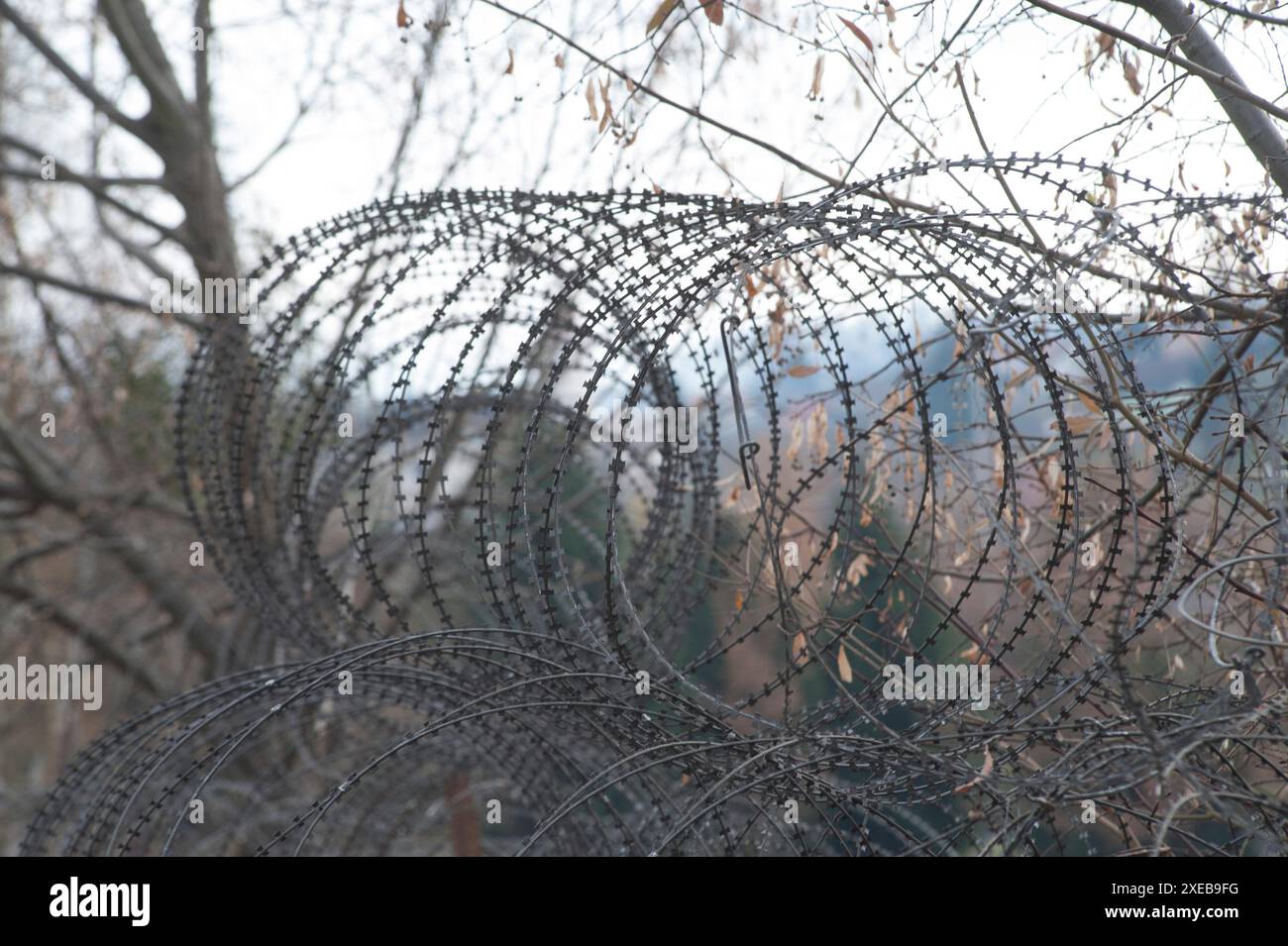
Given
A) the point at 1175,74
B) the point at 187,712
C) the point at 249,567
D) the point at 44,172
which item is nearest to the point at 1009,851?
the point at 187,712

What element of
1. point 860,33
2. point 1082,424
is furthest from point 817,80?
point 1082,424

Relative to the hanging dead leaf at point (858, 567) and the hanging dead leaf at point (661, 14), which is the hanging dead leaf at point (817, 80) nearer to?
the hanging dead leaf at point (661, 14)

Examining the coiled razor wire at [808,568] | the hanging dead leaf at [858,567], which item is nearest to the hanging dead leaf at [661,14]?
the coiled razor wire at [808,568]

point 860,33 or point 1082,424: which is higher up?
point 860,33

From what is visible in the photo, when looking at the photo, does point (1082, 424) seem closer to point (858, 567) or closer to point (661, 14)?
point (858, 567)

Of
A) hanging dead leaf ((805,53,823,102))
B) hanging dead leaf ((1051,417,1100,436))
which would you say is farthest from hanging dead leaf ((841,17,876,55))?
hanging dead leaf ((1051,417,1100,436))

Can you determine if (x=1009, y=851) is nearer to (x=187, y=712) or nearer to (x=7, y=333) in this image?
(x=187, y=712)

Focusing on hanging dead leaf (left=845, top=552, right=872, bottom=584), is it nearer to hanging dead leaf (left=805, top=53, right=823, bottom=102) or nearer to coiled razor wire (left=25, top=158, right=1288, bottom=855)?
coiled razor wire (left=25, top=158, right=1288, bottom=855)

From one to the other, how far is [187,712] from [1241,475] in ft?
12.1

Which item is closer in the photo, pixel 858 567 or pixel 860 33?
pixel 860 33

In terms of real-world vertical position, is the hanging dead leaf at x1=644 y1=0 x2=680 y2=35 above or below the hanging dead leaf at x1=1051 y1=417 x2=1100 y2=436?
above

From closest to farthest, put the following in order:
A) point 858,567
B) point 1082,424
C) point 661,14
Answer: point 661,14 < point 1082,424 < point 858,567

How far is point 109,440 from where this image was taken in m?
12.4

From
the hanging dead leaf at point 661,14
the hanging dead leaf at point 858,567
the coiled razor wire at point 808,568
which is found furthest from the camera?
the hanging dead leaf at point 858,567
